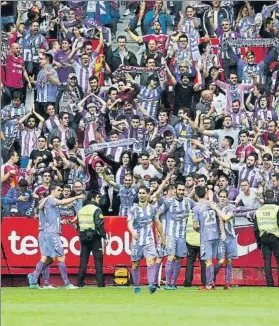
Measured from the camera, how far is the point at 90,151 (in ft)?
82.6

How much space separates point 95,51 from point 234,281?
21.5 ft

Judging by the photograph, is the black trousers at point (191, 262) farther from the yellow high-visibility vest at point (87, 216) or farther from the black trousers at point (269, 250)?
the yellow high-visibility vest at point (87, 216)

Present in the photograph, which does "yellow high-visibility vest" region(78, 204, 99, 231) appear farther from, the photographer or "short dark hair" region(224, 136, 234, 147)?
"short dark hair" region(224, 136, 234, 147)

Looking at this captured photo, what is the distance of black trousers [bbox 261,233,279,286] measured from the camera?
73.2ft

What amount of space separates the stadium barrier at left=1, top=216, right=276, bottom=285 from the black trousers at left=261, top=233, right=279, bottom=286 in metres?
0.78

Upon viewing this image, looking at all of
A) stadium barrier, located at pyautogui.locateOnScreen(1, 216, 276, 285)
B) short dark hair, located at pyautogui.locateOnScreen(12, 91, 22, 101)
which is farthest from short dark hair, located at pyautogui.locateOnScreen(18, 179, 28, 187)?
short dark hair, located at pyautogui.locateOnScreen(12, 91, 22, 101)

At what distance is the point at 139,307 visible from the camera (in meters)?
17.5

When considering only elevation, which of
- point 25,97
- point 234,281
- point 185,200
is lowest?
point 234,281

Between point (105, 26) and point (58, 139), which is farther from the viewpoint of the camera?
point (105, 26)

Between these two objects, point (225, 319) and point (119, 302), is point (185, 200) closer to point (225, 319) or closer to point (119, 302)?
point (119, 302)

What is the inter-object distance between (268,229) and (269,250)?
0.38 meters

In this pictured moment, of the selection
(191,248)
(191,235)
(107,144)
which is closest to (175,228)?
(191,235)

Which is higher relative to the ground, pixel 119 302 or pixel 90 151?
pixel 90 151

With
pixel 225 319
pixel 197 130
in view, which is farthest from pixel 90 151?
pixel 225 319
